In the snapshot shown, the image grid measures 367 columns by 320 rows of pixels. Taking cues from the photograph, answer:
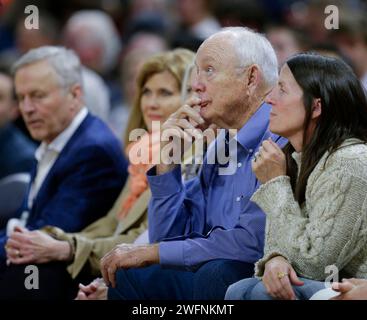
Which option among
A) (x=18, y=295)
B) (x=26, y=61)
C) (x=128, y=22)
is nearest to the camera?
(x=18, y=295)

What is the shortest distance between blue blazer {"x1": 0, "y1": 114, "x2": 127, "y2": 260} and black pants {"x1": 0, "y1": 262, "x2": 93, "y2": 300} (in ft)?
0.69

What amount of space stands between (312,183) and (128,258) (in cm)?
79

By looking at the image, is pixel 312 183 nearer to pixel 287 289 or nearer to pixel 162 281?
pixel 287 289

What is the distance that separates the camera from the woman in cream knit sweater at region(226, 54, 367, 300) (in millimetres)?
3174

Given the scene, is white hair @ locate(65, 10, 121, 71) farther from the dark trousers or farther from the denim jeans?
the denim jeans

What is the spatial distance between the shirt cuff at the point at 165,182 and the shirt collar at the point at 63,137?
109 centimetres

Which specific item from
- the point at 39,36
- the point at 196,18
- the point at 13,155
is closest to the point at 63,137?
the point at 13,155

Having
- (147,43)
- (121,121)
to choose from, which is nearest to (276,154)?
(121,121)

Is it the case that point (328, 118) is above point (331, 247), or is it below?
above

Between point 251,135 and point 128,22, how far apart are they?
574cm

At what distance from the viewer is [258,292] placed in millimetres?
3215

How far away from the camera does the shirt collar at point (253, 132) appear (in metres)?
3.73

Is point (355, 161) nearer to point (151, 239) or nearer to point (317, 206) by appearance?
point (317, 206)

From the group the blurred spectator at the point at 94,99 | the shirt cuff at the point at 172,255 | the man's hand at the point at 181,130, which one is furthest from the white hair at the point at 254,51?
the blurred spectator at the point at 94,99
